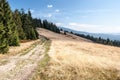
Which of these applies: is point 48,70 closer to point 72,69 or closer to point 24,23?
point 72,69

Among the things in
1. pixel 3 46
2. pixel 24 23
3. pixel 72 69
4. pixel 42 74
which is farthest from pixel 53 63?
pixel 24 23

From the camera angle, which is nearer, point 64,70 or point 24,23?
point 64,70

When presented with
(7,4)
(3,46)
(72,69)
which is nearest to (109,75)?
(72,69)

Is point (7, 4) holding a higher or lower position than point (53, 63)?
higher

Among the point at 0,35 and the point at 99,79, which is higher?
the point at 0,35

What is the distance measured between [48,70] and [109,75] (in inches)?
222

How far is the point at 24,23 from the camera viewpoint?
9088 centimetres

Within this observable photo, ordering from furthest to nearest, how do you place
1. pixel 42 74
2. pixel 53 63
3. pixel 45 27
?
pixel 45 27
pixel 53 63
pixel 42 74

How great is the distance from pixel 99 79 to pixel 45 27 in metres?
177

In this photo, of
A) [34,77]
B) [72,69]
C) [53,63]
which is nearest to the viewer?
[34,77]

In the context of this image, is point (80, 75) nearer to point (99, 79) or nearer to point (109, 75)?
point (99, 79)

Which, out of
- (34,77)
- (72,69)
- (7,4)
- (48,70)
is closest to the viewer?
(34,77)

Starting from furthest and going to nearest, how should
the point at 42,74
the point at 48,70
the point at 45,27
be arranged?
the point at 45,27
the point at 48,70
the point at 42,74

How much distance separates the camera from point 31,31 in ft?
306
